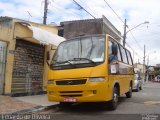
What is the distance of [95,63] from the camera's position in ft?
36.0

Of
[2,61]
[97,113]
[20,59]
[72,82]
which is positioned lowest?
[97,113]

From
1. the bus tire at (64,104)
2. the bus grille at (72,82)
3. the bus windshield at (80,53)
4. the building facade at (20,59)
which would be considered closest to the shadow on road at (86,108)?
the bus tire at (64,104)

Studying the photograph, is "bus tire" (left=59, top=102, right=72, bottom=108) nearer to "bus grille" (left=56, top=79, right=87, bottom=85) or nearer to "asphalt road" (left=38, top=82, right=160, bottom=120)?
"asphalt road" (left=38, top=82, right=160, bottom=120)

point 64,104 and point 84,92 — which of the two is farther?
point 64,104

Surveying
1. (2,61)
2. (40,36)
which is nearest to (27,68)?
(40,36)

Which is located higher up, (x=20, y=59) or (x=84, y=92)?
(x=20, y=59)

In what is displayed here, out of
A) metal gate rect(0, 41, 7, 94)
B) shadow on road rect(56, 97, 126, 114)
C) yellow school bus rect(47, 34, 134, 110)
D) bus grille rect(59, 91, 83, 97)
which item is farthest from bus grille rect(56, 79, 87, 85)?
metal gate rect(0, 41, 7, 94)

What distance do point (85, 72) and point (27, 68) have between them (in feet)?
18.8

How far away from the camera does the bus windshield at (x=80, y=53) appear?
11.1m

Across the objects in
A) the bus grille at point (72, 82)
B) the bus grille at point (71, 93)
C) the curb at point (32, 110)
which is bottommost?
the curb at point (32, 110)

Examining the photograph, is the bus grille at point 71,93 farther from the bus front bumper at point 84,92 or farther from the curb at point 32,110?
the curb at point 32,110

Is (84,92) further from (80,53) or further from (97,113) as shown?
(80,53)

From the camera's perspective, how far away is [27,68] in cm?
1582

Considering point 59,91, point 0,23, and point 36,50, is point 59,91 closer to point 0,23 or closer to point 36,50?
point 0,23
